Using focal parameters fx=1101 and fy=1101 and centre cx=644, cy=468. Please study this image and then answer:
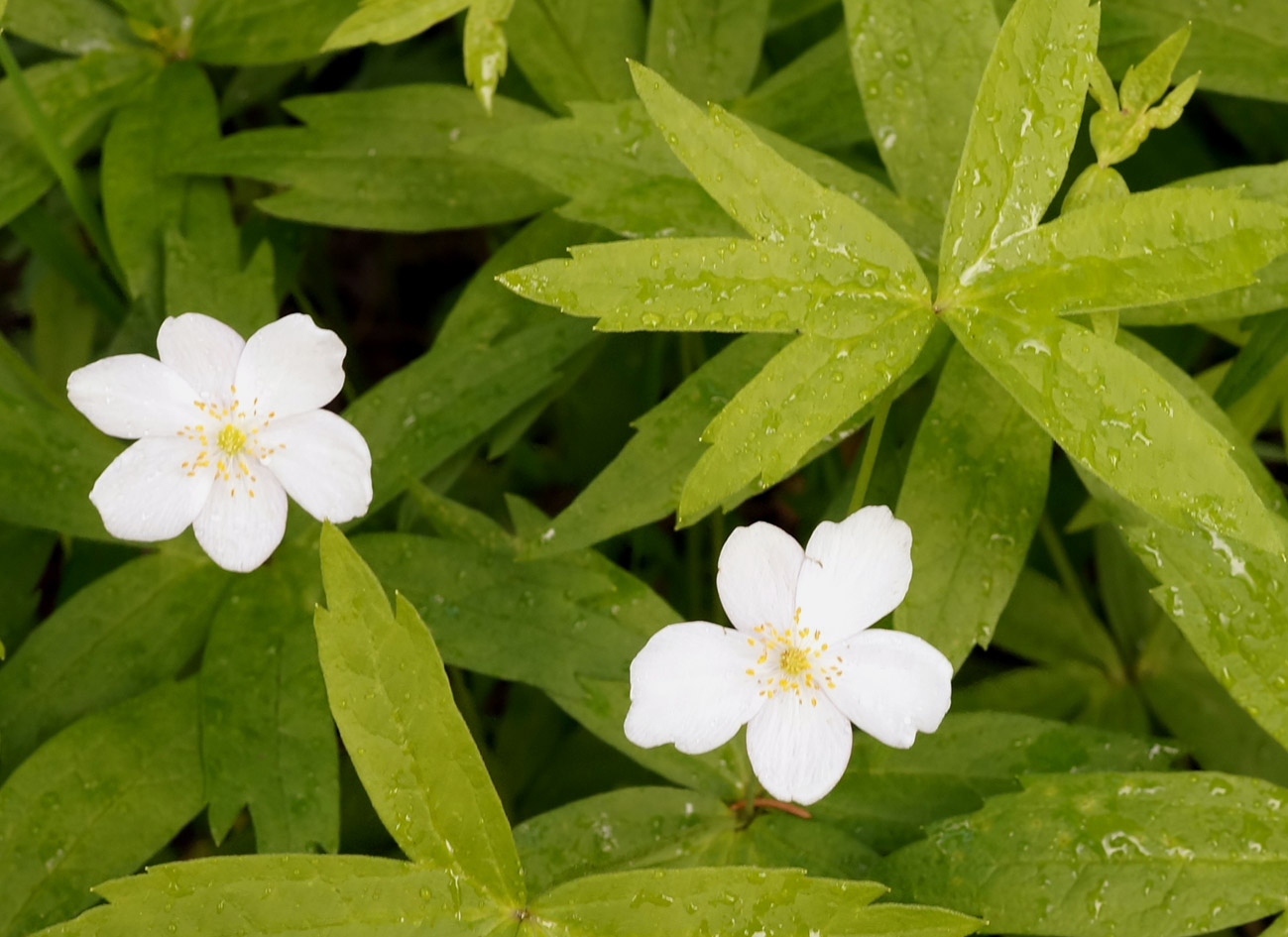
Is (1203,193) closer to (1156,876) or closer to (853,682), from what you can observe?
(853,682)

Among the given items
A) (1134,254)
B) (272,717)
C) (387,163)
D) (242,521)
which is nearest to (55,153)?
(387,163)

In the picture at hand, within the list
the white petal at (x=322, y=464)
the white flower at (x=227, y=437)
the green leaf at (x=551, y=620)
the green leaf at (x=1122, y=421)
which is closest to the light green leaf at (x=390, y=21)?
the white flower at (x=227, y=437)

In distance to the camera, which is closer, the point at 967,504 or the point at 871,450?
the point at 871,450

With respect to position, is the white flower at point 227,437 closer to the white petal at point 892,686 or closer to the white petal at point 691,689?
the white petal at point 691,689

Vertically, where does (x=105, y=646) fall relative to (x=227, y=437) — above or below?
below

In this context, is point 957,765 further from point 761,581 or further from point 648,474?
point 648,474

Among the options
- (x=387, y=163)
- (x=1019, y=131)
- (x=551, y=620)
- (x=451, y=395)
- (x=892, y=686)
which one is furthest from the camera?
(x=387, y=163)
